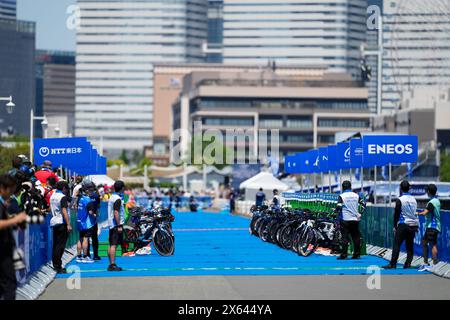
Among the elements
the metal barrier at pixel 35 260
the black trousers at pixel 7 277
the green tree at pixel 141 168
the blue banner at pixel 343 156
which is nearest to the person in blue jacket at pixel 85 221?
the metal barrier at pixel 35 260

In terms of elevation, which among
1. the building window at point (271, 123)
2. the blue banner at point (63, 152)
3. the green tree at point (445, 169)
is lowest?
the green tree at point (445, 169)

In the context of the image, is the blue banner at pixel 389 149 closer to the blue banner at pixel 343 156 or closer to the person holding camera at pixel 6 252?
the blue banner at pixel 343 156

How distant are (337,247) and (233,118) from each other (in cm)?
15308

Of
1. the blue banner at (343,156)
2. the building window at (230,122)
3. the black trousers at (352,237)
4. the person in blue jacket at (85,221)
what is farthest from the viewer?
the building window at (230,122)

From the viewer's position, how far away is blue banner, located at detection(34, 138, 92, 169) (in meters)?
31.0

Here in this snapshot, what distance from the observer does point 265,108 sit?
178 metres

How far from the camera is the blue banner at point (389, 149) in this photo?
29.8 metres

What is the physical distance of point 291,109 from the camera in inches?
6998

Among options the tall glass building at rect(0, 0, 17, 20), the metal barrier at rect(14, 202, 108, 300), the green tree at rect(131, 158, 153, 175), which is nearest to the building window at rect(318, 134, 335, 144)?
the green tree at rect(131, 158, 153, 175)

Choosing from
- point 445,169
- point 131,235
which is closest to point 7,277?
point 131,235

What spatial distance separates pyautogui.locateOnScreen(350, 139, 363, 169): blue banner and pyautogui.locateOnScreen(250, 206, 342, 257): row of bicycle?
207cm

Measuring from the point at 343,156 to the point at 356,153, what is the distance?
9.28ft

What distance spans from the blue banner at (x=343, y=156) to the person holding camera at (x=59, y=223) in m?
12.5
